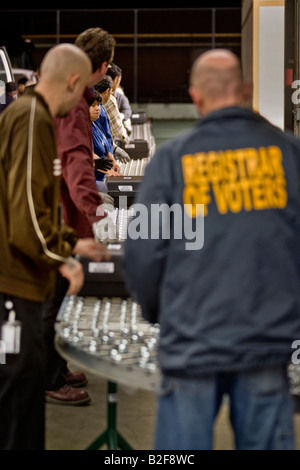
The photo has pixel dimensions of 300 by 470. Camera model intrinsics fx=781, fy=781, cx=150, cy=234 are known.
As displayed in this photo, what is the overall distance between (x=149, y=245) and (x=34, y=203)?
0.54m

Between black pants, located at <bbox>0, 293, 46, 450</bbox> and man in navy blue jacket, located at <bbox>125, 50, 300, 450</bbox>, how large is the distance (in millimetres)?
592

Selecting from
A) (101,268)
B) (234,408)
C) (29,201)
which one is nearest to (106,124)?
(101,268)

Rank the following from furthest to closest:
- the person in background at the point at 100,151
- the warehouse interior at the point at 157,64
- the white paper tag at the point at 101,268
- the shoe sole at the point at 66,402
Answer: the person in background at the point at 100,151, the shoe sole at the point at 66,402, the warehouse interior at the point at 157,64, the white paper tag at the point at 101,268

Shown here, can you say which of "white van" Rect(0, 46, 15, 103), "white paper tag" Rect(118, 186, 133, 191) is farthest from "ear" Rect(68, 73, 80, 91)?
"white van" Rect(0, 46, 15, 103)

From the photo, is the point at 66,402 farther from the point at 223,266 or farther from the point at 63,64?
the point at 223,266

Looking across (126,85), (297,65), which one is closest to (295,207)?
(297,65)

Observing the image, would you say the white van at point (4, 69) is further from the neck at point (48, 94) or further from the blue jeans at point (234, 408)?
the blue jeans at point (234, 408)

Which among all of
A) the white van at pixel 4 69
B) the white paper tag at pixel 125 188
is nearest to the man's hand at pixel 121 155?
the white paper tag at pixel 125 188

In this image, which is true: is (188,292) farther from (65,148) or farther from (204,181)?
(65,148)

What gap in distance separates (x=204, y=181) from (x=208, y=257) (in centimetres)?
20

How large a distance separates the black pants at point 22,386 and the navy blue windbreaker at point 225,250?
589 millimetres

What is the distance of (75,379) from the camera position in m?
4.24

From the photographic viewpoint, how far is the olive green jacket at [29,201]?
2.40m
